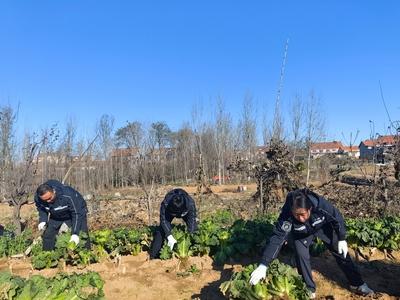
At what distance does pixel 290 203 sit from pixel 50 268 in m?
4.18

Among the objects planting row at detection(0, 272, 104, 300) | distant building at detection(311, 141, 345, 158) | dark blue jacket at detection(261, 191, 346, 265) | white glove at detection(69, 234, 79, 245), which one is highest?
distant building at detection(311, 141, 345, 158)

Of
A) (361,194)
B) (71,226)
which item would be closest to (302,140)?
(361,194)

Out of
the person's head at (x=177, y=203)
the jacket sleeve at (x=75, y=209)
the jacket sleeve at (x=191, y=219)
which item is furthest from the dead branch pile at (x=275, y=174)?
the jacket sleeve at (x=75, y=209)

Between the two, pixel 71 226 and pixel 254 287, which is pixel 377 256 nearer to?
pixel 254 287

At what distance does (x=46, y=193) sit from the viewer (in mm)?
6801

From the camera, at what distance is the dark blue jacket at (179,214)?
6914 millimetres

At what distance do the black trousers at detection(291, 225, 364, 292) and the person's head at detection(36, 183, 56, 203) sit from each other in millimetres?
3870

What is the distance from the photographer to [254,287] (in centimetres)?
445

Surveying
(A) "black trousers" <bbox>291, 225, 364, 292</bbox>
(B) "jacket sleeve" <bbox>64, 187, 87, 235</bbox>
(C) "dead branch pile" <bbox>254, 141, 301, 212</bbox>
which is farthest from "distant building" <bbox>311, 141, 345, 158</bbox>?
(B) "jacket sleeve" <bbox>64, 187, 87, 235</bbox>

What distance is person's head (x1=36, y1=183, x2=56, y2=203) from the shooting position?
22.2 ft

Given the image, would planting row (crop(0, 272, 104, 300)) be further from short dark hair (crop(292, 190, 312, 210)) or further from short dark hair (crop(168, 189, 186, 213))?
short dark hair (crop(168, 189, 186, 213))

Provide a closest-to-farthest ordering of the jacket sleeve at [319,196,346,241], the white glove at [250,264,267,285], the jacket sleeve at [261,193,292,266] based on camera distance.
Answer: the white glove at [250,264,267,285] < the jacket sleeve at [261,193,292,266] < the jacket sleeve at [319,196,346,241]

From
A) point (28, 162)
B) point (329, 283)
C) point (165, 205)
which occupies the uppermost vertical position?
point (28, 162)

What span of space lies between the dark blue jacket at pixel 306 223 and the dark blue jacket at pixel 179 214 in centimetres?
222
